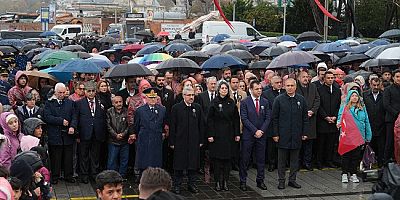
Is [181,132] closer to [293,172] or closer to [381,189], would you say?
[293,172]

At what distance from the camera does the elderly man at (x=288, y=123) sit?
10.2 metres

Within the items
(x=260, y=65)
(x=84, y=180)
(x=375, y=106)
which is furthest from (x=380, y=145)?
(x=84, y=180)

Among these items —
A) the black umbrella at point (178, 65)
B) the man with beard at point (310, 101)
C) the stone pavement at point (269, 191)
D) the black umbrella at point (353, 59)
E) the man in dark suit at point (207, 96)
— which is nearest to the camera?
the stone pavement at point (269, 191)

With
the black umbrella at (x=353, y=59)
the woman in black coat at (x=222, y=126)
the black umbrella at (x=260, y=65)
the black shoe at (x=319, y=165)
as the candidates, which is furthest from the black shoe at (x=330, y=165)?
the black umbrella at (x=353, y=59)

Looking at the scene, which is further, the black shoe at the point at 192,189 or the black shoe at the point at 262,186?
the black shoe at the point at 262,186

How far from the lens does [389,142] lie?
38.2ft

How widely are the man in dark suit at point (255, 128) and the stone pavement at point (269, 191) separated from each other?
0.30 metres

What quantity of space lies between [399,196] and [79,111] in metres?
6.51

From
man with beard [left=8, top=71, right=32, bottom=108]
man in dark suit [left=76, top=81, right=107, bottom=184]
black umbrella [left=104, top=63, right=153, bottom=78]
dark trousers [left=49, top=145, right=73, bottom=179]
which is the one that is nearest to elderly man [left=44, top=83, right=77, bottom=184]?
Answer: dark trousers [left=49, top=145, right=73, bottom=179]

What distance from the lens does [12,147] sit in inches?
337

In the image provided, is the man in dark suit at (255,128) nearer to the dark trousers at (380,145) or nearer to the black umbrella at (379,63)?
the dark trousers at (380,145)

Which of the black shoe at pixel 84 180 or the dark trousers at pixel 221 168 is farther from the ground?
the dark trousers at pixel 221 168

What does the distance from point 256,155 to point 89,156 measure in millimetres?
2822

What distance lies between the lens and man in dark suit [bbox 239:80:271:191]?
33.5ft
